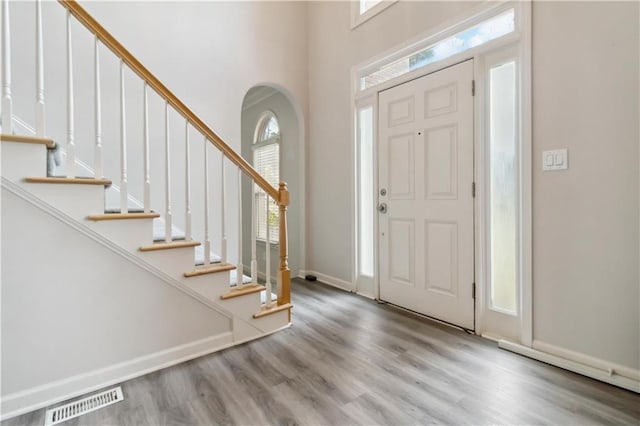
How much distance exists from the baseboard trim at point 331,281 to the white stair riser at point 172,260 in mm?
1926

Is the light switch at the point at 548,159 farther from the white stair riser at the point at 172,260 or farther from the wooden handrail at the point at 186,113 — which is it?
the white stair riser at the point at 172,260

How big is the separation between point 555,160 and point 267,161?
3714 millimetres

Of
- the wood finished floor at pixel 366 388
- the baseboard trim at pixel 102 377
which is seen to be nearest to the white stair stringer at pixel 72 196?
the baseboard trim at pixel 102 377

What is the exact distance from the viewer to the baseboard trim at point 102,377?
1574mm

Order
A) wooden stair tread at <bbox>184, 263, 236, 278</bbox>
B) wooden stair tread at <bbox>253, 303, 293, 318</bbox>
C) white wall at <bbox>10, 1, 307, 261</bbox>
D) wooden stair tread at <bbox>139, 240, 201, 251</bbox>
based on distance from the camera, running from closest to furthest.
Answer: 1. wooden stair tread at <bbox>139, 240, 201, 251</bbox>
2. wooden stair tread at <bbox>184, 263, 236, 278</bbox>
3. wooden stair tread at <bbox>253, 303, 293, 318</bbox>
4. white wall at <bbox>10, 1, 307, 261</bbox>

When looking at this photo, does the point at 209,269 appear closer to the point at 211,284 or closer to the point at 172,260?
the point at 211,284

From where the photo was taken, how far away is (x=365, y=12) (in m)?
3.22

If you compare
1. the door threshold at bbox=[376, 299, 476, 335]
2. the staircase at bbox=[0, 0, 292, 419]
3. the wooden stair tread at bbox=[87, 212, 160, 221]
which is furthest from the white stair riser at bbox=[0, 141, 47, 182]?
the door threshold at bbox=[376, 299, 476, 335]

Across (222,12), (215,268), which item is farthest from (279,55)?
(215,268)

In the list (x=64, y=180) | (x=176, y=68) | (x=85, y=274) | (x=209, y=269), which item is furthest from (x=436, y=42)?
(x=85, y=274)

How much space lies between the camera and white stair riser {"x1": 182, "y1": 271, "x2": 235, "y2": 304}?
6.75 ft

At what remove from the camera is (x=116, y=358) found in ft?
5.98

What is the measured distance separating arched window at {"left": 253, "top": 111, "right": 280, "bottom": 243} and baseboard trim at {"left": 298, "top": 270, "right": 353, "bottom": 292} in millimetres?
702

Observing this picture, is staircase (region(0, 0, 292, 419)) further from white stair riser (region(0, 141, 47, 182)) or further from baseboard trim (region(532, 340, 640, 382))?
baseboard trim (region(532, 340, 640, 382))
